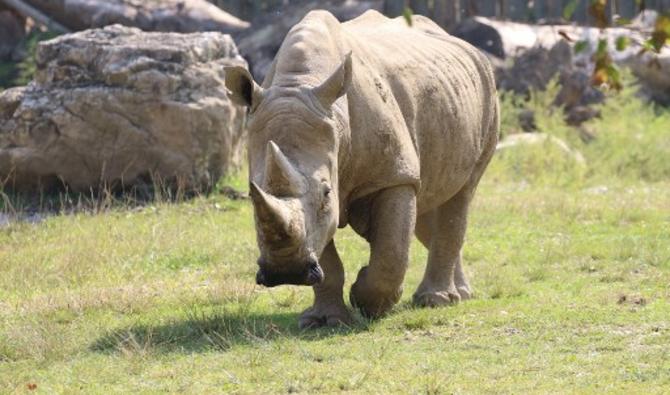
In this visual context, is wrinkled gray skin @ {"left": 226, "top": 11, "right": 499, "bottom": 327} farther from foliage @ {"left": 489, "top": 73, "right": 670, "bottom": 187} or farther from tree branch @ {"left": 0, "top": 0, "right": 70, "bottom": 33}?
tree branch @ {"left": 0, "top": 0, "right": 70, "bottom": 33}

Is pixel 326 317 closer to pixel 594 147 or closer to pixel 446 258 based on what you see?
pixel 446 258

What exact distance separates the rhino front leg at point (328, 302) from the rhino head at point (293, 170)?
0.79 metres

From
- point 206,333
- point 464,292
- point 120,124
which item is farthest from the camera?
point 120,124

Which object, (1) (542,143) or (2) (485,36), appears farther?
(2) (485,36)

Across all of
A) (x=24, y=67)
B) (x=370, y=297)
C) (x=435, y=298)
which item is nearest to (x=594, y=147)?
(x=24, y=67)

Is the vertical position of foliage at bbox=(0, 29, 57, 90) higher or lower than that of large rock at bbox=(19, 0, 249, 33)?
lower

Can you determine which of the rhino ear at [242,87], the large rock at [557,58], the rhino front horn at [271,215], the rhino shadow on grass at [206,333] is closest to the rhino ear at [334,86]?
the rhino ear at [242,87]

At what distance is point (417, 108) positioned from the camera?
8297mm

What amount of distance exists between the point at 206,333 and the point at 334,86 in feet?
5.35

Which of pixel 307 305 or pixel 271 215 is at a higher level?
pixel 271 215

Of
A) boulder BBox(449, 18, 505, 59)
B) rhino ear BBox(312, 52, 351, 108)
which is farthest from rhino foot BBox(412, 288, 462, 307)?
boulder BBox(449, 18, 505, 59)

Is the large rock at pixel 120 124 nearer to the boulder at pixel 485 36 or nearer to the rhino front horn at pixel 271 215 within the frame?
the boulder at pixel 485 36

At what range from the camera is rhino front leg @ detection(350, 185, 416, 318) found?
769 centimetres

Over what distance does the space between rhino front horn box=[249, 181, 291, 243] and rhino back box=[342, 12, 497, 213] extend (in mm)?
1218
